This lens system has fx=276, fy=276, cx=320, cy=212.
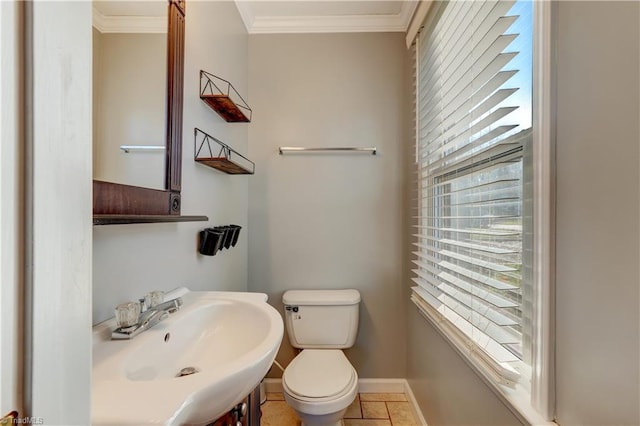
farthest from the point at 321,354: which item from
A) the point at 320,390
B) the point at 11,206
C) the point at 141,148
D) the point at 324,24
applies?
the point at 324,24

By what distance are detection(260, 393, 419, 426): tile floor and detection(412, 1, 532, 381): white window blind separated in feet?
2.49

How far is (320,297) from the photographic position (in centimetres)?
173

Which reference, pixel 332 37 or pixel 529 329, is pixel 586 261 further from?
pixel 332 37

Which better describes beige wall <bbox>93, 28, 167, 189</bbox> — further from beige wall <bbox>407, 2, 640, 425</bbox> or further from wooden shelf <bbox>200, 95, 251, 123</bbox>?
beige wall <bbox>407, 2, 640, 425</bbox>

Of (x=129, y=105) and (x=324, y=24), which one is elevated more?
(x=324, y=24)

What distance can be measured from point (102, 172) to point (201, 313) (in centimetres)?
57

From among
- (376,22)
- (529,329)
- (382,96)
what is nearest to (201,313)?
(529,329)

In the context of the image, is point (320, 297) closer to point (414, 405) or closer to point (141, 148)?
point (414, 405)

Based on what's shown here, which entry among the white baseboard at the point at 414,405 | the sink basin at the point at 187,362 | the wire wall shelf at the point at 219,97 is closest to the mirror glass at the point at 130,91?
the wire wall shelf at the point at 219,97

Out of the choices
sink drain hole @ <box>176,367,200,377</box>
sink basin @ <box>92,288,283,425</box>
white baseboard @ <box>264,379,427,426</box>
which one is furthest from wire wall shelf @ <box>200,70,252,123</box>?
white baseboard @ <box>264,379,427,426</box>

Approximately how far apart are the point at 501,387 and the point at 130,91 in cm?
138

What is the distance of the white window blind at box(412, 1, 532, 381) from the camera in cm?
79

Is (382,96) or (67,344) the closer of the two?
(67,344)

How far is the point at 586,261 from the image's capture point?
1.87 ft
